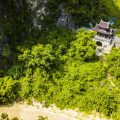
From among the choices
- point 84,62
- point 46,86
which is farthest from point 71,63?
point 46,86

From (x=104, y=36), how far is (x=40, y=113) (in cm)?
1256

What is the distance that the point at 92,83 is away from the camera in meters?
42.8

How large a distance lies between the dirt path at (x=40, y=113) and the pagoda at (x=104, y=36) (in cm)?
934


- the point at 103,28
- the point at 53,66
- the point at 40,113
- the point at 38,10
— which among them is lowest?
the point at 40,113

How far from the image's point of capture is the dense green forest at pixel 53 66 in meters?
41.9

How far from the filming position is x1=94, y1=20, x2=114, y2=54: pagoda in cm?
4609

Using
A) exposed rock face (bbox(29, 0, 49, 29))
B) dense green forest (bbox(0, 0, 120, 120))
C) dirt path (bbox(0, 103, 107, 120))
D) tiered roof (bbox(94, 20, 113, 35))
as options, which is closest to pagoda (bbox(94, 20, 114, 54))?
tiered roof (bbox(94, 20, 113, 35))

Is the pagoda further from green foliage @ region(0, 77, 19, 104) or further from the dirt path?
green foliage @ region(0, 77, 19, 104)

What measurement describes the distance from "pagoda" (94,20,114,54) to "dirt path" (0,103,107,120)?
368 inches

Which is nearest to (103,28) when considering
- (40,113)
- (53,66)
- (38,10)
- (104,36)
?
(104,36)

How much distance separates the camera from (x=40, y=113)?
4172 cm

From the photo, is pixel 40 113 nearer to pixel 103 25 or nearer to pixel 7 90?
pixel 7 90

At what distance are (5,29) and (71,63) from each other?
864 cm

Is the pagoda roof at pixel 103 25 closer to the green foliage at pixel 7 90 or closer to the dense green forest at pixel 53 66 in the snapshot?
the dense green forest at pixel 53 66
